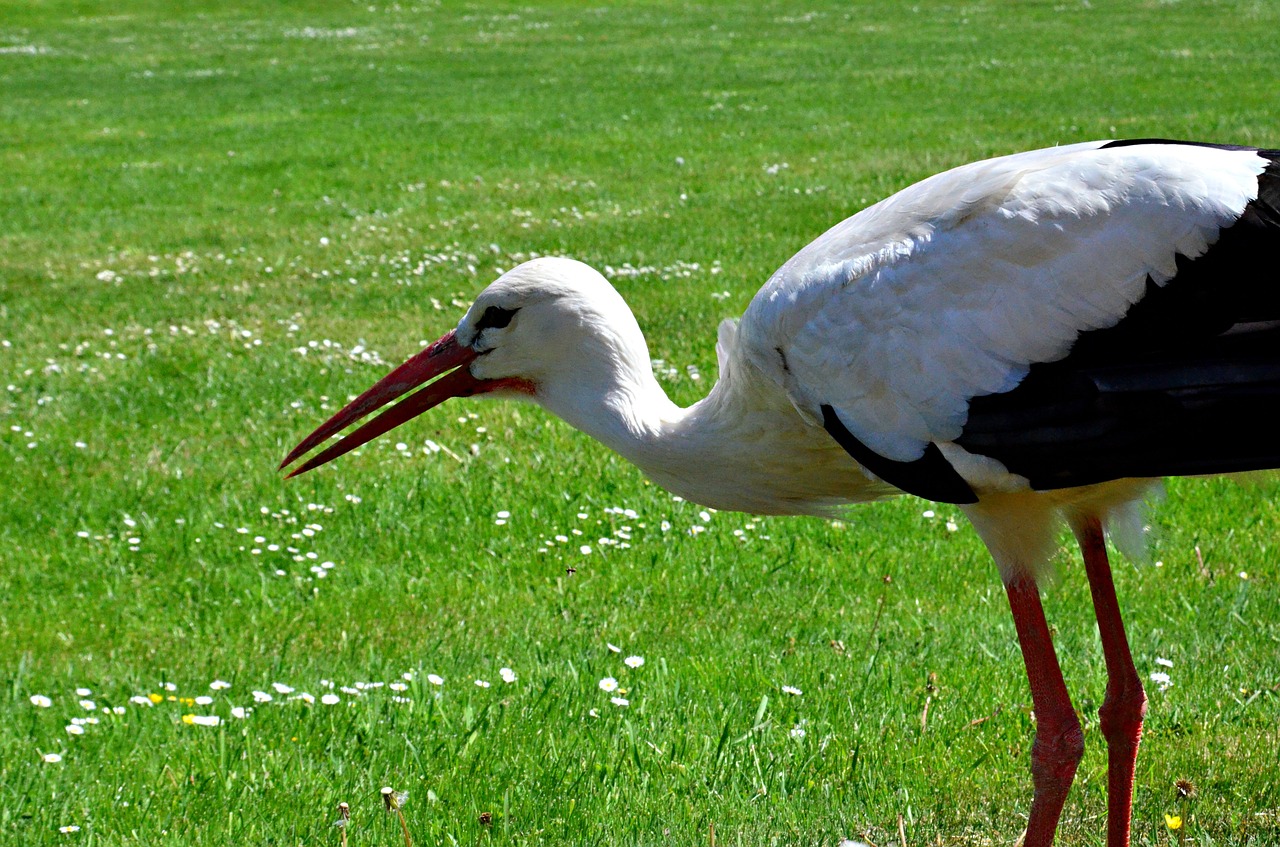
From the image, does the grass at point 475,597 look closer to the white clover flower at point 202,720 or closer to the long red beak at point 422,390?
the white clover flower at point 202,720

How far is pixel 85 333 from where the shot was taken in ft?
28.8

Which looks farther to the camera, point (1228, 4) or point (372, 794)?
point (1228, 4)

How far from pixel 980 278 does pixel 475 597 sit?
8.25 feet

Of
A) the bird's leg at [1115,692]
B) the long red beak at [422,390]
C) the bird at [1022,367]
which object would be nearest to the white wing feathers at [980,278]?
the bird at [1022,367]

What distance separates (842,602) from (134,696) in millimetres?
2263

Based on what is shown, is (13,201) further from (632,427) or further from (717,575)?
(632,427)

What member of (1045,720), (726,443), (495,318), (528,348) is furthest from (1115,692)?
(495,318)

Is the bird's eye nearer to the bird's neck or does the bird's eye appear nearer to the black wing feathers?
the bird's neck

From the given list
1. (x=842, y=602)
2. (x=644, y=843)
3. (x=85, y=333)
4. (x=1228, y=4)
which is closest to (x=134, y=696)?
(x=644, y=843)

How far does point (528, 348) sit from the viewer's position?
3.77 m

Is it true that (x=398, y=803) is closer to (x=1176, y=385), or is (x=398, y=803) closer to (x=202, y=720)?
(x=202, y=720)

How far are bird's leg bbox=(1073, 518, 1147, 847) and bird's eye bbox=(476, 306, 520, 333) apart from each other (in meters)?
1.52

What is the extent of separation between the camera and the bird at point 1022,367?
2.90 m

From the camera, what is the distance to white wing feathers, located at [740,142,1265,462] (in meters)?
2.97
